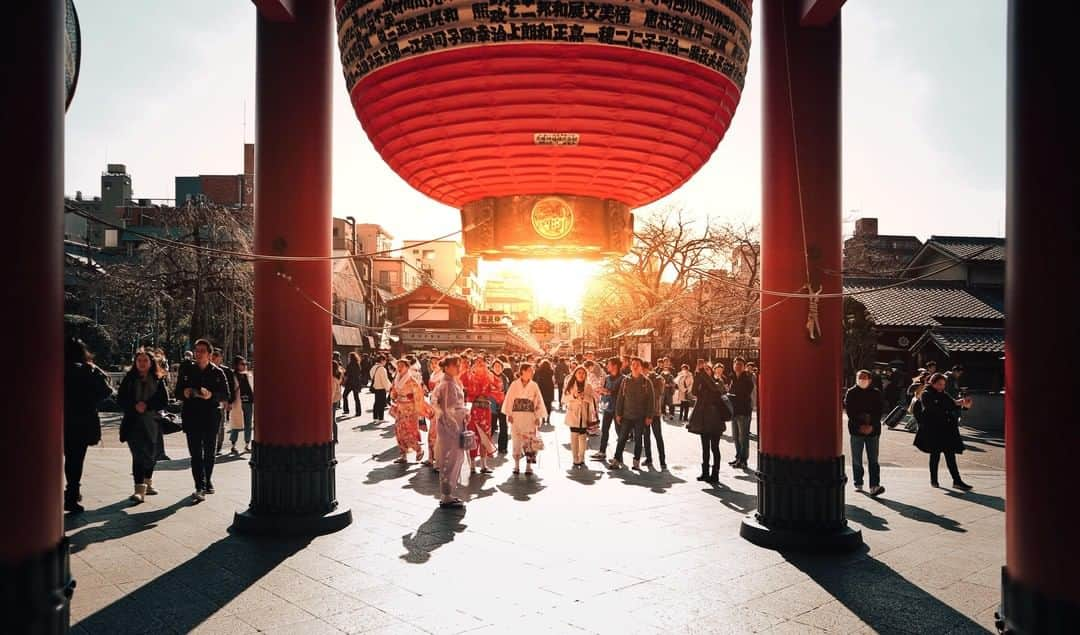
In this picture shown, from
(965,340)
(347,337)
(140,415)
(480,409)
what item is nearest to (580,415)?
(480,409)

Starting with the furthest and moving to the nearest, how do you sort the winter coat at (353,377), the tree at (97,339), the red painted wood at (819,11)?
the tree at (97,339)
the winter coat at (353,377)
the red painted wood at (819,11)

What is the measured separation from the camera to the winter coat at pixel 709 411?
9.91 m

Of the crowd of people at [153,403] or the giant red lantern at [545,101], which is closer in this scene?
the giant red lantern at [545,101]

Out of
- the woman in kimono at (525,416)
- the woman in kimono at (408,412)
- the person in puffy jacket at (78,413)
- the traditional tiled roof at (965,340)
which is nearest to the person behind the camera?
the person in puffy jacket at (78,413)

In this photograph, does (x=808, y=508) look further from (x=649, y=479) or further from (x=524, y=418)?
(x=524, y=418)

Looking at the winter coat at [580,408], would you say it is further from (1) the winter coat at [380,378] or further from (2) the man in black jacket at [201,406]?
(1) the winter coat at [380,378]

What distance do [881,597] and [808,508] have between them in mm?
1212

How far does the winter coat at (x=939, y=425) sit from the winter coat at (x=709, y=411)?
2.60 meters

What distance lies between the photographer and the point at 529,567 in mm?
5730

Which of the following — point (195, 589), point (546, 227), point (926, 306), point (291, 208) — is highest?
point (291, 208)

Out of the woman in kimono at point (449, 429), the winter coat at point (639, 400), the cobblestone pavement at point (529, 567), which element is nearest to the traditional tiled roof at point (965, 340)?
the cobblestone pavement at point (529, 567)
